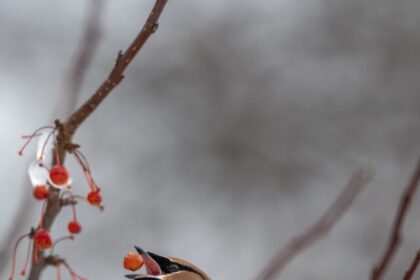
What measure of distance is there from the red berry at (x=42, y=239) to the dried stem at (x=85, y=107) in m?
0.02

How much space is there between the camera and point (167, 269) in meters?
2.44

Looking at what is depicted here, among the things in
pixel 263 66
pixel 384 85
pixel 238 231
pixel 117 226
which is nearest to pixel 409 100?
pixel 384 85

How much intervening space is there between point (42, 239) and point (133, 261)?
18.6 inches

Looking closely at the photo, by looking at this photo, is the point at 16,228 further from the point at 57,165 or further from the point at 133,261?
the point at 133,261

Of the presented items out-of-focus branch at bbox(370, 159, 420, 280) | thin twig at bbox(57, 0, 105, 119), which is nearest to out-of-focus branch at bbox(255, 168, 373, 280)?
out-of-focus branch at bbox(370, 159, 420, 280)

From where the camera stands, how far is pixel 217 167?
738 centimetres

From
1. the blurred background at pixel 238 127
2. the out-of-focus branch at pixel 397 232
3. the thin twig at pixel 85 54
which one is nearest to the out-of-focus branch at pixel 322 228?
the out-of-focus branch at pixel 397 232

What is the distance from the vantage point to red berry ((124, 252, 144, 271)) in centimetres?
221

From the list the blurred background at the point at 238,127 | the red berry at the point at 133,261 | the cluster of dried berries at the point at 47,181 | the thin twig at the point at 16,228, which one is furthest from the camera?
the blurred background at the point at 238,127

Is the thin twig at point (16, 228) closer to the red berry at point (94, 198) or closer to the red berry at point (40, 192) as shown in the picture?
the red berry at point (40, 192)

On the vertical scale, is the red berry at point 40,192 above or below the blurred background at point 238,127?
below

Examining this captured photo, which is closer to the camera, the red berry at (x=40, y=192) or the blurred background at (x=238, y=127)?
the red berry at (x=40, y=192)

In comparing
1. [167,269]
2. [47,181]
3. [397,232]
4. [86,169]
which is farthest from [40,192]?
[397,232]

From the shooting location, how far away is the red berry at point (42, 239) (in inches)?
70.2
